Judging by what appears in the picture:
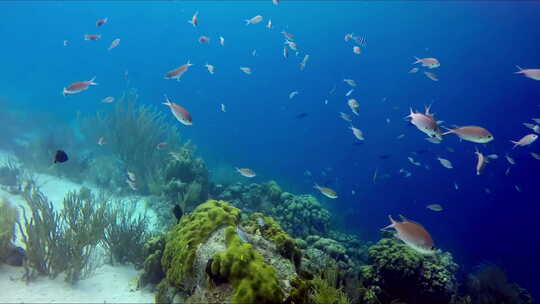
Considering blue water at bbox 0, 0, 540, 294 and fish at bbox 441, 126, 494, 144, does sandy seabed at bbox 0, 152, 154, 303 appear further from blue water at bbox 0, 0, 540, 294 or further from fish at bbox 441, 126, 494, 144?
blue water at bbox 0, 0, 540, 294

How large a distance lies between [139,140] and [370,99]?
6309 centimetres

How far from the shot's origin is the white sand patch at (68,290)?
442 centimetres

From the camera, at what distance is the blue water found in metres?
31.3

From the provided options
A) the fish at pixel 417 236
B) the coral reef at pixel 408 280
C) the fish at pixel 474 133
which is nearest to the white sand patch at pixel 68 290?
the fish at pixel 417 236

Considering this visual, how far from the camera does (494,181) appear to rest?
155 ft

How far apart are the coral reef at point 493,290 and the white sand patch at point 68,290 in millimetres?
10518

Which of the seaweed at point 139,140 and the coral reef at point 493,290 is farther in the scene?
the seaweed at point 139,140

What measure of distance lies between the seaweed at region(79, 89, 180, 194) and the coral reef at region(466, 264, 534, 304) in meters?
12.0

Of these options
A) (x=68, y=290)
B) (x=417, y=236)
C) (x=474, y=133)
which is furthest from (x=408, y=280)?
(x=68, y=290)

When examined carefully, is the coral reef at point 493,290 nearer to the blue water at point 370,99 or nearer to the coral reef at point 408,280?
the coral reef at point 408,280

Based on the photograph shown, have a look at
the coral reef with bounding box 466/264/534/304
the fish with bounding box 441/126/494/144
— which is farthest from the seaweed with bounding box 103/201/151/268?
the coral reef with bounding box 466/264/534/304

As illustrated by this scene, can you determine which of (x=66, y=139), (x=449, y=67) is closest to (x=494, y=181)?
(x=449, y=67)

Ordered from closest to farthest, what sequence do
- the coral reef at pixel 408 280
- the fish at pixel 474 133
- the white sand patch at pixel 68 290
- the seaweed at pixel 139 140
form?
the white sand patch at pixel 68 290
the fish at pixel 474 133
the coral reef at pixel 408 280
the seaweed at pixel 139 140

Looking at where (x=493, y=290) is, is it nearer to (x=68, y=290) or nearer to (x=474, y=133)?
(x=474, y=133)
